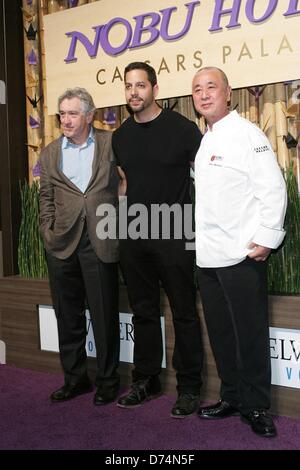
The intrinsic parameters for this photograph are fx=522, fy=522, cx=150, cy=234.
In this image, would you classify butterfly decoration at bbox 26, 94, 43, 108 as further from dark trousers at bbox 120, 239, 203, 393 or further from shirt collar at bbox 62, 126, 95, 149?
dark trousers at bbox 120, 239, 203, 393

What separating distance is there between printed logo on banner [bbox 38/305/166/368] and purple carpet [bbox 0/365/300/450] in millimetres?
308

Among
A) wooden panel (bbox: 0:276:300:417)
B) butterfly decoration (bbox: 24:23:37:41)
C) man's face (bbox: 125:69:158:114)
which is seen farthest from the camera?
butterfly decoration (bbox: 24:23:37:41)

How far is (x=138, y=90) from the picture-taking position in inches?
94.6

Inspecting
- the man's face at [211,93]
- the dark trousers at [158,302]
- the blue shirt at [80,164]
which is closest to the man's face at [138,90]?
the man's face at [211,93]

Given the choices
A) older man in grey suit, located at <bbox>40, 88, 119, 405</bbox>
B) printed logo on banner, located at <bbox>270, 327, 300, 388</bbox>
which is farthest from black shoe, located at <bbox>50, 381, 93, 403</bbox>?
printed logo on banner, located at <bbox>270, 327, 300, 388</bbox>

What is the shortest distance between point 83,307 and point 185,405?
0.74m

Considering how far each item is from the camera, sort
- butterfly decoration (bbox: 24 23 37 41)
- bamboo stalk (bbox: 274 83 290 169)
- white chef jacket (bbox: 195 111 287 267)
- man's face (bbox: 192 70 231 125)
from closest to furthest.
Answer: white chef jacket (bbox: 195 111 287 267), man's face (bbox: 192 70 231 125), bamboo stalk (bbox: 274 83 290 169), butterfly decoration (bbox: 24 23 37 41)

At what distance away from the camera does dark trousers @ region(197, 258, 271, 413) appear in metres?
2.20

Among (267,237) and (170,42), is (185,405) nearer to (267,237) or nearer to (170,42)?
(267,237)

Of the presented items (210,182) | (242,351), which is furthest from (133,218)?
(242,351)

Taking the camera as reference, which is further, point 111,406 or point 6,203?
point 6,203
